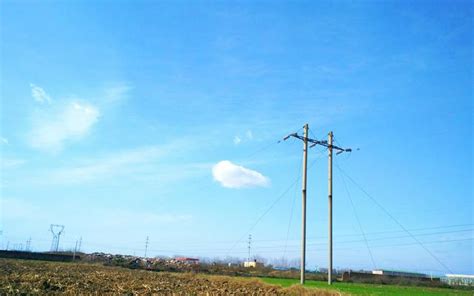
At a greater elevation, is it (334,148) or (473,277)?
(334,148)

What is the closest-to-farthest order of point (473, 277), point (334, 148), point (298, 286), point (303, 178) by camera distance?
point (298, 286) → point (303, 178) → point (334, 148) → point (473, 277)

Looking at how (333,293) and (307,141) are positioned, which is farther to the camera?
(307,141)

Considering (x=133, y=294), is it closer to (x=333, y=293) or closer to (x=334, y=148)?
(x=333, y=293)

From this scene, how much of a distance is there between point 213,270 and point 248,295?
5874cm

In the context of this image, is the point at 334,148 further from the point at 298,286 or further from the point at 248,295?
the point at 248,295

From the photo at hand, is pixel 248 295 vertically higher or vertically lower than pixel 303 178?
lower

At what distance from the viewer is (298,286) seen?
28.3 m

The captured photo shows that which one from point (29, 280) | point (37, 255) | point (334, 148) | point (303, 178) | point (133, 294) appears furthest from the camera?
point (37, 255)

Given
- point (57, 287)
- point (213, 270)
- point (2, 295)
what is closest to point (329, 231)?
point (57, 287)

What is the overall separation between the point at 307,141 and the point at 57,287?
22211 millimetres

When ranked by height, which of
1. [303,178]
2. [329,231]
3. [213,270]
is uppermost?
[303,178]

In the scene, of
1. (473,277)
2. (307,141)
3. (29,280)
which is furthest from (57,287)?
(473,277)

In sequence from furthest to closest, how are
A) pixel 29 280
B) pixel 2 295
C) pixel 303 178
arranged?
pixel 303 178 → pixel 29 280 → pixel 2 295

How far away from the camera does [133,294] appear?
21.9m
